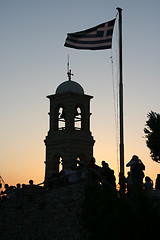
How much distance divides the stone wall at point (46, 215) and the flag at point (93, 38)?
7287mm

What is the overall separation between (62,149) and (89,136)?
3133 mm

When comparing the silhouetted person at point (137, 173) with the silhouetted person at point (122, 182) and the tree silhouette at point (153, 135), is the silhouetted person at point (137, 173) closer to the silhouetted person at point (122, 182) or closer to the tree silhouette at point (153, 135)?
the silhouetted person at point (122, 182)

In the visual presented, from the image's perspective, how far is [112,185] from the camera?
2144 cm

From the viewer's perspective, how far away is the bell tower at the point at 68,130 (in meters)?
43.7

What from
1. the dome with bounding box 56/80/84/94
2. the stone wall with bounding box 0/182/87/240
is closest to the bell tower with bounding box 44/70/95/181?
the dome with bounding box 56/80/84/94

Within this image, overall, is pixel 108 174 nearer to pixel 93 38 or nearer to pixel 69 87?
pixel 93 38

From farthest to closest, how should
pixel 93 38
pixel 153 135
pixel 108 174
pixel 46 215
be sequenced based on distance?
pixel 153 135, pixel 93 38, pixel 46 215, pixel 108 174

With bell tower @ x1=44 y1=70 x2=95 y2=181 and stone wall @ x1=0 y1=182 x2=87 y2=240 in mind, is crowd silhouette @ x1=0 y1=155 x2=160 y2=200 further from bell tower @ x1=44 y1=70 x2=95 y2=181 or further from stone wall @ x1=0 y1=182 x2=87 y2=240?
bell tower @ x1=44 y1=70 x2=95 y2=181

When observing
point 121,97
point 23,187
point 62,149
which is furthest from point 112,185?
point 62,149

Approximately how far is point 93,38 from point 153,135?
15843mm

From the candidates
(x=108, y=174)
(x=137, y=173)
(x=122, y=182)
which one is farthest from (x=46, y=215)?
(x=137, y=173)

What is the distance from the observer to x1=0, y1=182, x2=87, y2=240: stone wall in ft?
72.6

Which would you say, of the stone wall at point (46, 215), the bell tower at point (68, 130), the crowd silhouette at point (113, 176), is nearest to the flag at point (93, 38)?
the crowd silhouette at point (113, 176)

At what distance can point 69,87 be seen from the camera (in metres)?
44.9
